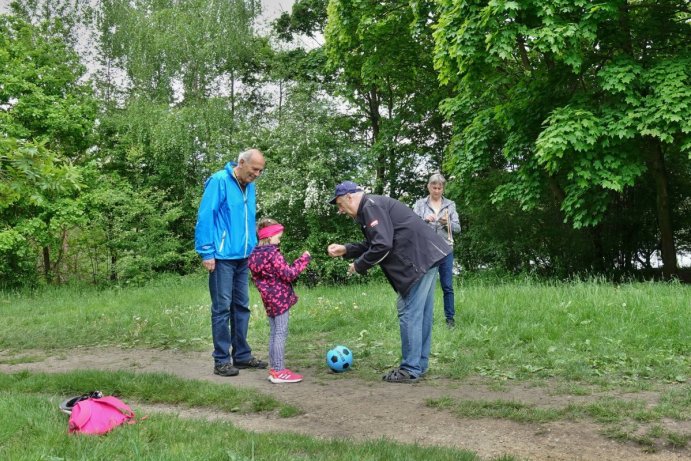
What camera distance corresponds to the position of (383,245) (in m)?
5.37

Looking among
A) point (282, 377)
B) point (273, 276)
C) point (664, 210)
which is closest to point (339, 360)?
point (282, 377)

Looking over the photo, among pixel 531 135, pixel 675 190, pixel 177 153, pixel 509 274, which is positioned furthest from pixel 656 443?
pixel 177 153

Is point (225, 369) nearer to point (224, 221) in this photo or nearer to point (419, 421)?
point (224, 221)

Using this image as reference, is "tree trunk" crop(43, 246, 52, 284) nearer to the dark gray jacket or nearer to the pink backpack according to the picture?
the dark gray jacket

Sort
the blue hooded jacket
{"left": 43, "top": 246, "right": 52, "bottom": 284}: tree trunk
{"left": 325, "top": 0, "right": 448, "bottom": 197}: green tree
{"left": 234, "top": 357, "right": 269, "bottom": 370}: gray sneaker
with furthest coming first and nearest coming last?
{"left": 43, "top": 246, "right": 52, "bottom": 284}: tree trunk, {"left": 325, "top": 0, "right": 448, "bottom": 197}: green tree, {"left": 234, "top": 357, "right": 269, "bottom": 370}: gray sneaker, the blue hooded jacket

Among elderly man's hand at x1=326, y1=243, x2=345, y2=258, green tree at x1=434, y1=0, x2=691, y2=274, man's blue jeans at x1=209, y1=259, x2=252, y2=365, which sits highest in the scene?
green tree at x1=434, y1=0, x2=691, y2=274

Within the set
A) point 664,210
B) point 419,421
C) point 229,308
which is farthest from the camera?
point 664,210

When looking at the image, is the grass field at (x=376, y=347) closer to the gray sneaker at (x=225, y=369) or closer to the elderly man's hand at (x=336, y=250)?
the gray sneaker at (x=225, y=369)

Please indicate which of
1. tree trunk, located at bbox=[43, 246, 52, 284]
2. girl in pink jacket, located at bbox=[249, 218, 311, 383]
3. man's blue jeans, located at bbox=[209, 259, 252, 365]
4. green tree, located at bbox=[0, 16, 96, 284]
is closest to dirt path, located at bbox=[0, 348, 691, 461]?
girl in pink jacket, located at bbox=[249, 218, 311, 383]

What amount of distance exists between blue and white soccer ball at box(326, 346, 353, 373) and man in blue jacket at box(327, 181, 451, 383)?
56cm

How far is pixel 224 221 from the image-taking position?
6117 millimetres

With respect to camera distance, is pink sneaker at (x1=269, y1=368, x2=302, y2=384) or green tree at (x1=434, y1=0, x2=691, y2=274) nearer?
pink sneaker at (x1=269, y1=368, x2=302, y2=384)

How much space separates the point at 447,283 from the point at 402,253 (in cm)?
231

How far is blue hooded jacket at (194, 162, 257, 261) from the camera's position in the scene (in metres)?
5.98
